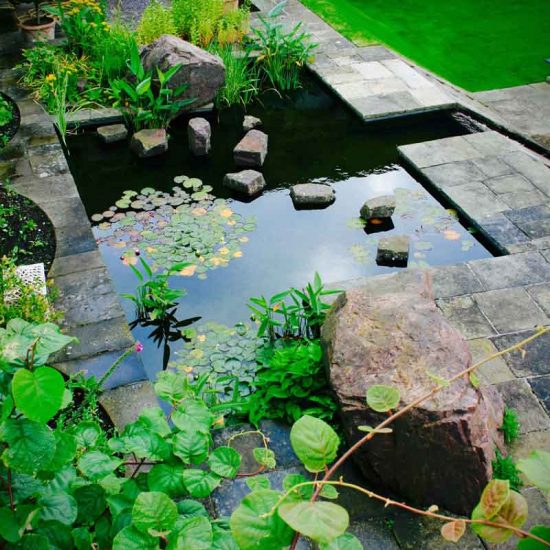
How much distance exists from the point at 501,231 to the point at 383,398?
3650 mm

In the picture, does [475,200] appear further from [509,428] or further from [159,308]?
[159,308]

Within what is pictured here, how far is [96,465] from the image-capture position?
1759 millimetres

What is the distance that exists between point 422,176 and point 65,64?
11.5ft

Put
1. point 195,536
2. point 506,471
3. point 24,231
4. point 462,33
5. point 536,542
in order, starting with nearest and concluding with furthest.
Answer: point 536,542
point 195,536
point 506,471
point 24,231
point 462,33

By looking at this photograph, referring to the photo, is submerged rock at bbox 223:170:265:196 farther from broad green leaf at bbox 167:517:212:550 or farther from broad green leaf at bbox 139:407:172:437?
broad green leaf at bbox 167:517:212:550

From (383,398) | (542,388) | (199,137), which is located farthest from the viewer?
(199,137)

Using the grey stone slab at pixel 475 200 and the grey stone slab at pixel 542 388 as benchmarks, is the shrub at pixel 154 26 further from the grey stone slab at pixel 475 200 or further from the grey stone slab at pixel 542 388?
the grey stone slab at pixel 542 388

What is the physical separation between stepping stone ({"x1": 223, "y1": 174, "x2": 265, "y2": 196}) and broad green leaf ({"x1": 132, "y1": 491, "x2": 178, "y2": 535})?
376 centimetres

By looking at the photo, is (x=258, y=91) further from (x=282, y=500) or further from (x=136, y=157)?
(x=282, y=500)

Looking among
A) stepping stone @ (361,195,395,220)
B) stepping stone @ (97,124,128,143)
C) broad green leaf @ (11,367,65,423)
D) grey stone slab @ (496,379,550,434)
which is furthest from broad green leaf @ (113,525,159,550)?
stepping stone @ (97,124,128,143)

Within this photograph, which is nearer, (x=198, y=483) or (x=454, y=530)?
(x=454, y=530)

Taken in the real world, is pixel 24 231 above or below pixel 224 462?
below

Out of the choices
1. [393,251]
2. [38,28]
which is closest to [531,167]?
[393,251]

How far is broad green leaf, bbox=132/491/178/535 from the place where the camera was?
1407mm
